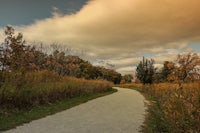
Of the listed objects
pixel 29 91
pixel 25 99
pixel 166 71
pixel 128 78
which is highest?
pixel 128 78

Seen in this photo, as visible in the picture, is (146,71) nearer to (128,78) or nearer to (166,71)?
(166,71)

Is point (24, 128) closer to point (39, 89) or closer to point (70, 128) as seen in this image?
point (70, 128)

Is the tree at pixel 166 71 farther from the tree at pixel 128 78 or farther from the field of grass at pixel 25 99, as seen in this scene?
the tree at pixel 128 78

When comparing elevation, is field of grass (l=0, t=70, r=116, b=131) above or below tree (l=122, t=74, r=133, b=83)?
below

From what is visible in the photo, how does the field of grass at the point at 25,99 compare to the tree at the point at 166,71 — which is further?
the tree at the point at 166,71

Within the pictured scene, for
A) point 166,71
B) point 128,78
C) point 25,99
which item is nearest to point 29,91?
point 25,99

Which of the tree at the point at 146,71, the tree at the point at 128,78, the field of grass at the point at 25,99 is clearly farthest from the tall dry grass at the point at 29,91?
the tree at the point at 128,78

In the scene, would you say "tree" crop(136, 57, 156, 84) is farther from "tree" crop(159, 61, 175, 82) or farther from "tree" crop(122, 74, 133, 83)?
"tree" crop(122, 74, 133, 83)

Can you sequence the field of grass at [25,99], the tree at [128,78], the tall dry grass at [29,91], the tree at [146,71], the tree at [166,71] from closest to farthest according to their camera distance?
the field of grass at [25,99], the tall dry grass at [29,91], the tree at [166,71], the tree at [146,71], the tree at [128,78]

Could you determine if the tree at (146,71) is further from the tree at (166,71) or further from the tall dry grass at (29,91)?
the tall dry grass at (29,91)

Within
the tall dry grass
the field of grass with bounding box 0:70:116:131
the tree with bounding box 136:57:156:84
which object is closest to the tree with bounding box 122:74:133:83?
the tree with bounding box 136:57:156:84

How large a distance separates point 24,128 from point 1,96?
3312 mm

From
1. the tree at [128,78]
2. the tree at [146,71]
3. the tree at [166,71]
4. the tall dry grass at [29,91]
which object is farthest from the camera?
the tree at [128,78]

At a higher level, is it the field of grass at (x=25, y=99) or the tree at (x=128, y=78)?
the tree at (x=128, y=78)
